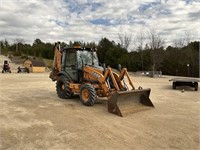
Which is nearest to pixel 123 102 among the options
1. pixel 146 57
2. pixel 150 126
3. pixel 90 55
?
pixel 150 126

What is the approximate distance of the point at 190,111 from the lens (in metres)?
7.29

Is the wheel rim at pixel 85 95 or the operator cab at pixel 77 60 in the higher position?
the operator cab at pixel 77 60

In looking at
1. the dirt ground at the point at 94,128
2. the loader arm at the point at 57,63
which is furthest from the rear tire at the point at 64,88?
the dirt ground at the point at 94,128

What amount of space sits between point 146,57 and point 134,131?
34.3 m

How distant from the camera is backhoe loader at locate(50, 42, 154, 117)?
22.7 ft

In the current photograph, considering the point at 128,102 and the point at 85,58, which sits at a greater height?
the point at 85,58

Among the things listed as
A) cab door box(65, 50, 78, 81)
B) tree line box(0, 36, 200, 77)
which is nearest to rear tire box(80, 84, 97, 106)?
cab door box(65, 50, 78, 81)

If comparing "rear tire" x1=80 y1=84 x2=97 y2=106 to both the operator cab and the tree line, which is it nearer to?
the operator cab

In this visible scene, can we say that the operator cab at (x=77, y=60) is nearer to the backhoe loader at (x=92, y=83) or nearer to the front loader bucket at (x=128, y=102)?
the backhoe loader at (x=92, y=83)

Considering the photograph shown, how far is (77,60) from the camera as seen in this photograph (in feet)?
28.3

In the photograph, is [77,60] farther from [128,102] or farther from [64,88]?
[128,102]

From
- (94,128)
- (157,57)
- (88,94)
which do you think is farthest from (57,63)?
(157,57)

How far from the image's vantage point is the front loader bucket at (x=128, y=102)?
6.52 metres

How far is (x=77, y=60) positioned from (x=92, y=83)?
3.79 ft
